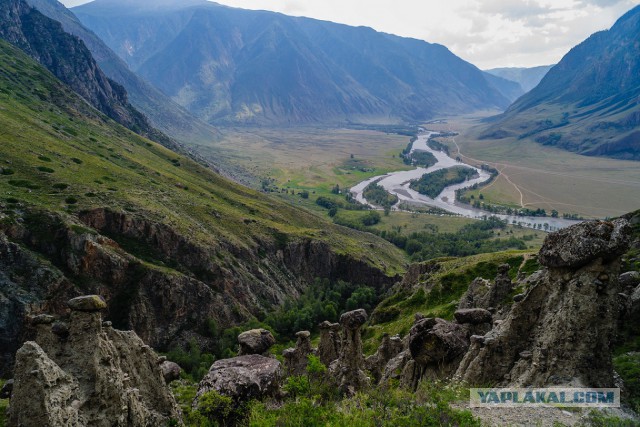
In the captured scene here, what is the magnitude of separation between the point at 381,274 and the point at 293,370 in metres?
101

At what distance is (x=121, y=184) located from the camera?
127250 millimetres

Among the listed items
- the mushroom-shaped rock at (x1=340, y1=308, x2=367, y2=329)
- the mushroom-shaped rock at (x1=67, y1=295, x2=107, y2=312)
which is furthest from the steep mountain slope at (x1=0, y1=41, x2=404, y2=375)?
the mushroom-shaped rock at (x1=340, y1=308, x2=367, y2=329)

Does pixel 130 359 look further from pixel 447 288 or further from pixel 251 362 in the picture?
pixel 447 288

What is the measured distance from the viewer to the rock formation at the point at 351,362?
39.7m

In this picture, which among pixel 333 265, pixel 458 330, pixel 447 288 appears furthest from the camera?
pixel 333 265

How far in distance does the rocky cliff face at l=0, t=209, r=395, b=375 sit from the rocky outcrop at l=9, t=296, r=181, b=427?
43.3 m

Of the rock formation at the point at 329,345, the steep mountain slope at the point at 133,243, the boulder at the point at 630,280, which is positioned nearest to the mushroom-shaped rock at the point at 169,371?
the rock formation at the point at 329,345

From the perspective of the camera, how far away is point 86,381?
26391mm

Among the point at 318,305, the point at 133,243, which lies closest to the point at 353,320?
the point at 133,243

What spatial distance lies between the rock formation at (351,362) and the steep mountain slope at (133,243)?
59.4 meters

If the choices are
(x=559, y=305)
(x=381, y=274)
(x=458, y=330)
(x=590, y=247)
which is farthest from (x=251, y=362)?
(x=381, y=274)

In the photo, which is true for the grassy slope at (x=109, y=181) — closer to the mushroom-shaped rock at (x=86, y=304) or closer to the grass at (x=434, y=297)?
the grass at (x=434, y=297)

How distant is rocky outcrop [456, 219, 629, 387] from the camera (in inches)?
1107

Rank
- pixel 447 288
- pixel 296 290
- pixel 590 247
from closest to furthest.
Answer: pixel 590 247 < pixel 447 288 < pixel 296 290
